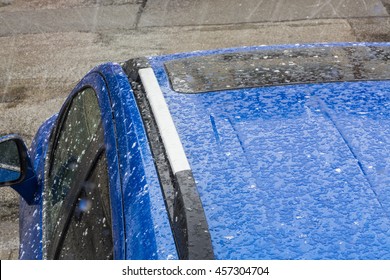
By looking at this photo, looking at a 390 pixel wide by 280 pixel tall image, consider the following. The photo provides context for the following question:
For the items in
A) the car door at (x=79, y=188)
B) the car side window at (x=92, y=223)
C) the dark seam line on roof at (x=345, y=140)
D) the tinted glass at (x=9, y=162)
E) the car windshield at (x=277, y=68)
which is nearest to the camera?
the dark seam line on roof at (x=345, y=140)

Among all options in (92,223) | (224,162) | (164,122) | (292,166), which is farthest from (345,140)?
(92,223)

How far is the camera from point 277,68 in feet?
9.30

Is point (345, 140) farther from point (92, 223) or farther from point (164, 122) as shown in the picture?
point (92, 223)

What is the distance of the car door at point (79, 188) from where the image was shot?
8.04 feet

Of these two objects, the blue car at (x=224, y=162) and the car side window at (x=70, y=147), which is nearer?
the blue car at (x=224, y=162)

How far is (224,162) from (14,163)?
1.37 metres

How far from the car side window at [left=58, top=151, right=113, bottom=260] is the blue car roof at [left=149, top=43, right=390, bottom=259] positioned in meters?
0.35

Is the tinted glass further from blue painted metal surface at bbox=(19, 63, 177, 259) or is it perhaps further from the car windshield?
the car windshield

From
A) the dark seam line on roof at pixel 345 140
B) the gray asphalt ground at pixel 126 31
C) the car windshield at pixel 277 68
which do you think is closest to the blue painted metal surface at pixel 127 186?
the car windshield at pixel 277 68

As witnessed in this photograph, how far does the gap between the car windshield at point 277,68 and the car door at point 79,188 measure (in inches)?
16.3

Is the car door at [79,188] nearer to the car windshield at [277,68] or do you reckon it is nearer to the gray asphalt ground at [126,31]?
the car windshield at [277,68]

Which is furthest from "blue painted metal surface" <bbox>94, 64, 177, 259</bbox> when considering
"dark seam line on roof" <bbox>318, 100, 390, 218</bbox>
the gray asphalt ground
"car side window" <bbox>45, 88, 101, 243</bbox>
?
the gray asphalt ground

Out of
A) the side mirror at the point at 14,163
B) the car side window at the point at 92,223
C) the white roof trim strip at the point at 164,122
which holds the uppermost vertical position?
the white roof trim strip at the point at 164,122
